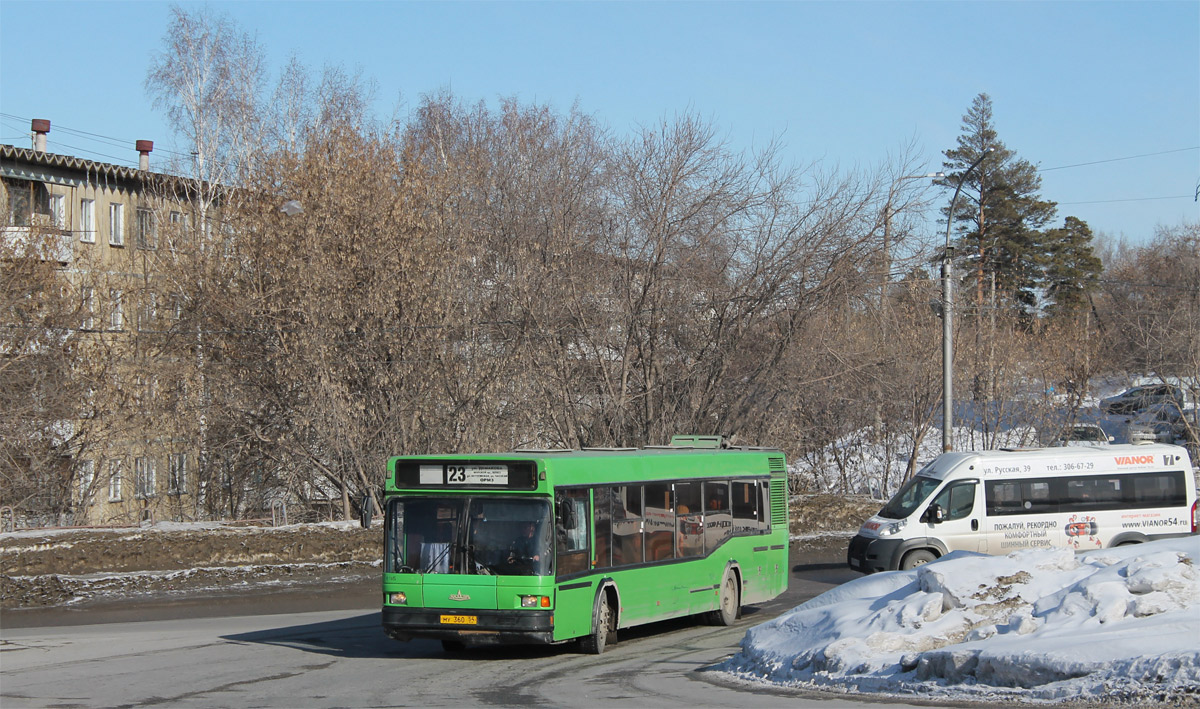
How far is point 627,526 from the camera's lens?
1430 centimetres

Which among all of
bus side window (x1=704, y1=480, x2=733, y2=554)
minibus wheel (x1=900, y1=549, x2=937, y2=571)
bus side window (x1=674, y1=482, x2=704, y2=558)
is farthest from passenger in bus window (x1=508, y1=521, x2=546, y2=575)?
minibus wheel (x1=900, y1=549, x2=937, y2=571)

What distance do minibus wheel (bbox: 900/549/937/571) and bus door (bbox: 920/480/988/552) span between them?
319 mm

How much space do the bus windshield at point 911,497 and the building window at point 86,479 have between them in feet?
74.1

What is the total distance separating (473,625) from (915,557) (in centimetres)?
1067

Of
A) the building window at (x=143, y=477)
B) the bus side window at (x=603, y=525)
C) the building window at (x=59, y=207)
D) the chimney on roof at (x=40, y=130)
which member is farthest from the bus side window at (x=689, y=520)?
the chimney on roof at (x=40, y=130)

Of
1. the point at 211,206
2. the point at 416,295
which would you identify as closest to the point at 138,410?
the point at 416,295

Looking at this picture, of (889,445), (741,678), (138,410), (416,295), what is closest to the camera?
(741,678)

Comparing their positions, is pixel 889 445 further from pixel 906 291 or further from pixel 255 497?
pixel 255 497

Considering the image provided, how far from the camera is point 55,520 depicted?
30328 mm

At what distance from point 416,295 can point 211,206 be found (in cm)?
1465

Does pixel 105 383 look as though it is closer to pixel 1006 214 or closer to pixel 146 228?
pixel 146 228

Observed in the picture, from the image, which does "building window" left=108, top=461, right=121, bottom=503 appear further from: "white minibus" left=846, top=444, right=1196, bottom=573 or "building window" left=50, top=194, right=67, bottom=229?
"white minibus" left=846, top=444, right=1196, bottom=573

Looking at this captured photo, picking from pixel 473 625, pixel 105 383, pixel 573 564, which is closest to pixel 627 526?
pixel 573 564

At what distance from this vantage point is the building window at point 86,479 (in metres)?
31.9
